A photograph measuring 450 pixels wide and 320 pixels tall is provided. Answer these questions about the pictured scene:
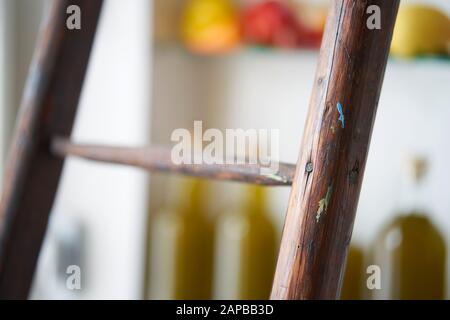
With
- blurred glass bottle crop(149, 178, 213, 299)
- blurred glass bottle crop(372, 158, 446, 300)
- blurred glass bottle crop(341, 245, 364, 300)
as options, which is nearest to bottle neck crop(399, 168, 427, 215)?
blurred glass bottle crop(372, 158, 446, 300)

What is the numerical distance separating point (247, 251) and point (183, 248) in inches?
4.6

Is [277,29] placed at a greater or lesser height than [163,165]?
greater

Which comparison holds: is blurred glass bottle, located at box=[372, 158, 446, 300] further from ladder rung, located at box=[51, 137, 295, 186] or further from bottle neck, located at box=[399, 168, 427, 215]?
ladder rung, located at box=[51, 137, 295, 186]

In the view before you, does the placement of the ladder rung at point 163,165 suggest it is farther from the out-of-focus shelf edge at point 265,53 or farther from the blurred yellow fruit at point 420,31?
the out-of-focus shelf edge at point 265,53

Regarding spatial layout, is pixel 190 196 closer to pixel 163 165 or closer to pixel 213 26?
pixel 213 26

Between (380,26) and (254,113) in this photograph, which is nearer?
(380,26)

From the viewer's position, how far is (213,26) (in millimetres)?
938

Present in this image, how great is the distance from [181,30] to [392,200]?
17.9 inches

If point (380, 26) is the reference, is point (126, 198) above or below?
below

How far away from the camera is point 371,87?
0.99ft

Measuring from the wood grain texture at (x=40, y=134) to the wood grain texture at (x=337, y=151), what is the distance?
274mm

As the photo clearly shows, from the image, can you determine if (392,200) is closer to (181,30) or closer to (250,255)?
(250,255)

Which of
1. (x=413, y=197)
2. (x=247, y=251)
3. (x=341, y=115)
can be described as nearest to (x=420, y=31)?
(x=413, y=197)
